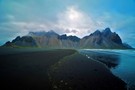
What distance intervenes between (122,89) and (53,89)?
810 centimetres

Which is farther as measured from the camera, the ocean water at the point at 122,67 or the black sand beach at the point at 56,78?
the ocean water at the point at 122,67

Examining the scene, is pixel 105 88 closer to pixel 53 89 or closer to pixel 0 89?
pixel 53 89

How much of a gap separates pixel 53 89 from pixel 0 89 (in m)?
5.57

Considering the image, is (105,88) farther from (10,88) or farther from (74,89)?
(10,88)

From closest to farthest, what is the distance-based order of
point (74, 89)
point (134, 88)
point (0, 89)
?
point (0, 89) < point (74, 89) < point (134, 88)

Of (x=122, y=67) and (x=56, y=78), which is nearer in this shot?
(x=56, y=78)

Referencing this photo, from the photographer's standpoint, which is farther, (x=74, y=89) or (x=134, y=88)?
A: (x=134, y=88)

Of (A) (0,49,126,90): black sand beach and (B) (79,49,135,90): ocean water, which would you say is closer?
(A) (0,49,126,90): black sand beach

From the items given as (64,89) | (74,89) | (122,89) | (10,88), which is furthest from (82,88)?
(10,88)

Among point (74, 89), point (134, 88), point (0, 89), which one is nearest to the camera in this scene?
point (0, 89)

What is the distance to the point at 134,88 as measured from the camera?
16.2 meters

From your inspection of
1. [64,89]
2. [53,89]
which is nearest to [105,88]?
[64,89]

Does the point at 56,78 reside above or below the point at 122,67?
below

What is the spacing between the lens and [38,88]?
594 inches
